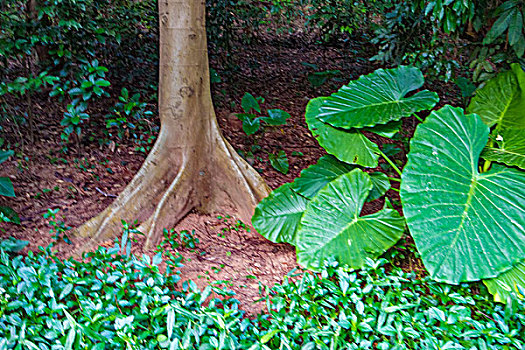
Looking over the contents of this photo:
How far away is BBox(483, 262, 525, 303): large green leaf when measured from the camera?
2.36 metres

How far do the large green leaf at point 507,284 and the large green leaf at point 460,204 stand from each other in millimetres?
105

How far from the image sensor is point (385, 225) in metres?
2.75

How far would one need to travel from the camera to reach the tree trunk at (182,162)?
304 cm

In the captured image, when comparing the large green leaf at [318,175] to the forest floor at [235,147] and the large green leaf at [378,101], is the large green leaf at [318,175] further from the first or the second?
the forest floor at [235,147]

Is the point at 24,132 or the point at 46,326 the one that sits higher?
the point at 24,132

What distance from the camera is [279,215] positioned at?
10.1 feet

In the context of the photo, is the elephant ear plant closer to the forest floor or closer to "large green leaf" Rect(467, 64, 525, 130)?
"large green leaf" Rect(467, 64, 525, 130)

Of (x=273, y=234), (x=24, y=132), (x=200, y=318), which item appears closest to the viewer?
(x=200, y=318)

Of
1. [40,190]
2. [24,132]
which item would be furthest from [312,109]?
[24,132]

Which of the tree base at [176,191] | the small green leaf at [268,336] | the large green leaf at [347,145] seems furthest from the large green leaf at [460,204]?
the tree base at [176,191]

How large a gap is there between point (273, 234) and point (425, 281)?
1.02 m

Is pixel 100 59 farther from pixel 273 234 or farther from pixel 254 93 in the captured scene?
pixel 273 234

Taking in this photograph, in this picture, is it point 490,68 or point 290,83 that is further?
point 290,83

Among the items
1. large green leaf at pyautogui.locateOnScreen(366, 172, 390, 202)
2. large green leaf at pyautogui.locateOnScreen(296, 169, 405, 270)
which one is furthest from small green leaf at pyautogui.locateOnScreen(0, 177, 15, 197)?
large green leaf at pyautogui.locateOnScreen(366, 172, 390, 202)
